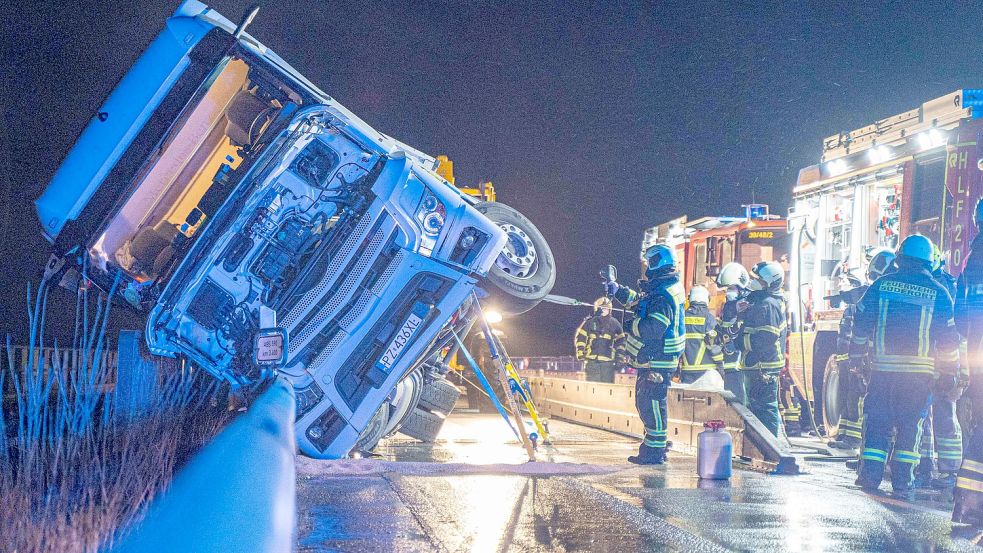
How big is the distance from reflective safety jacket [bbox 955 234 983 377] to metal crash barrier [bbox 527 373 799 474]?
2.47 metres

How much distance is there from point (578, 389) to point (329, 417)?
25.6 feet

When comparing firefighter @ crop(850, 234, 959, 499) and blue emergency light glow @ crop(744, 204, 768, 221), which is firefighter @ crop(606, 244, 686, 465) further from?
blue emergency light glow @ crop(744, 204, 768, 221)

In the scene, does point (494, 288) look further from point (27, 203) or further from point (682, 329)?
point (27, 203)

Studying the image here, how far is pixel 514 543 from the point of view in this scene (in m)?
4.21

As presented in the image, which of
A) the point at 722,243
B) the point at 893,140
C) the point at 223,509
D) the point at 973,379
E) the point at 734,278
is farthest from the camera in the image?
the point at 722,243

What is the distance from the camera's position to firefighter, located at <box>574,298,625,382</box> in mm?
14484

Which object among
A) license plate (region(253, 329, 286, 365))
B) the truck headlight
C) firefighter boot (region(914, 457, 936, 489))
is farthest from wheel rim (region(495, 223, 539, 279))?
firefighter boot (region(914, 457, 936, 489))

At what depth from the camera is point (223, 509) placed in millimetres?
1266

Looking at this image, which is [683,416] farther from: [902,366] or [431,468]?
[431,468]

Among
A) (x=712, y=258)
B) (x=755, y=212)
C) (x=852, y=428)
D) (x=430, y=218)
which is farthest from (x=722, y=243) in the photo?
(x=430, y=218)

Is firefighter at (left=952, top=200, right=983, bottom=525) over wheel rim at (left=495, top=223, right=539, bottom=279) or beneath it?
beneath

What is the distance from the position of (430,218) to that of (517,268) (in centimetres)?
83

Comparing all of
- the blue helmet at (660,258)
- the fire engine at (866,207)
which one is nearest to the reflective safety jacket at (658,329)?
the blue helmet at (660,258)

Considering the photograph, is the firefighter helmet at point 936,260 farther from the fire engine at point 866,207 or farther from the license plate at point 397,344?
the license plate at point 397,344
